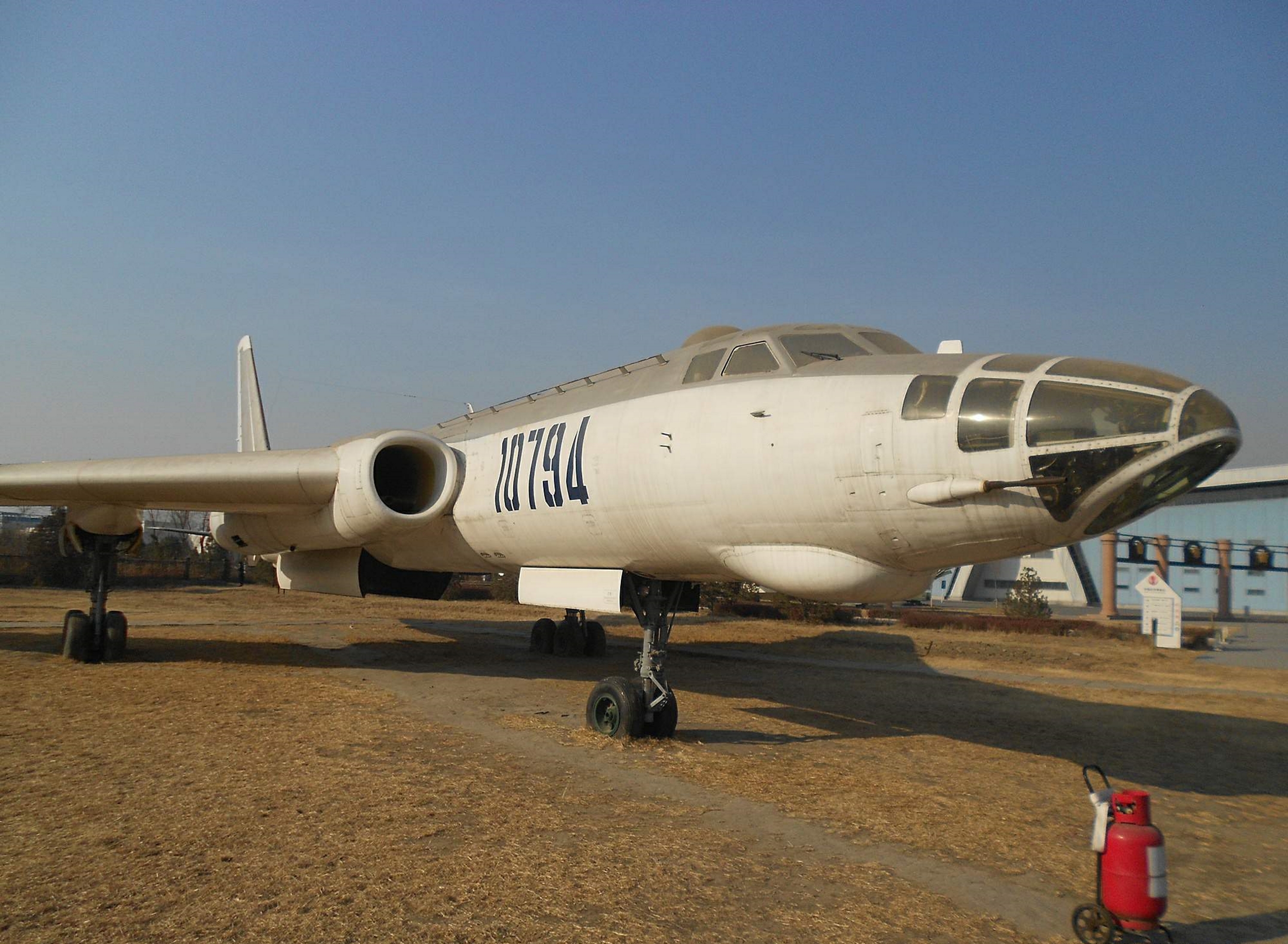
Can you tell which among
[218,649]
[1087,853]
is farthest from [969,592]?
[1087,853]

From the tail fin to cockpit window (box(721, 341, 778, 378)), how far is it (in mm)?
13963

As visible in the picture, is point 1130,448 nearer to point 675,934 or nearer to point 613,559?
point 675,934

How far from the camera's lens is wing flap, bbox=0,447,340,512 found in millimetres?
10773

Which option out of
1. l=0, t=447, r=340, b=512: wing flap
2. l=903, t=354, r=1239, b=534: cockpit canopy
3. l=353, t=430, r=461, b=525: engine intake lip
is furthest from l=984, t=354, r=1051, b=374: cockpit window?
l=0, t=447, r=340, b=512: wing flap

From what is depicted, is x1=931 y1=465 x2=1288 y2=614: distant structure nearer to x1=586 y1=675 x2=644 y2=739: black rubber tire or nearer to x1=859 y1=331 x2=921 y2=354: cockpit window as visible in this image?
x1=586 y1=675 x2=644 y2=739: black rubber tire

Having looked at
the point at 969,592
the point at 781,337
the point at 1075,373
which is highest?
the point at 781,337

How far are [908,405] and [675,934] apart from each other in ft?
11.9

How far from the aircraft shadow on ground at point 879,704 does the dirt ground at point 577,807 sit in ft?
0.28

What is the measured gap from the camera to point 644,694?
8320mm

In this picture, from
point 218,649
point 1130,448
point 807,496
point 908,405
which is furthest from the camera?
point 218,649

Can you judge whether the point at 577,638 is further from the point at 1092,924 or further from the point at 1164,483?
the point at 1092,924

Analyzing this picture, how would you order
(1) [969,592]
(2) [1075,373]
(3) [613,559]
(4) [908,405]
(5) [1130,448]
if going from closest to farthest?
(5) [1130,448] → (2) [1075,373] → (4) [908,405] → (3) [613,559] → (1) [969,592]

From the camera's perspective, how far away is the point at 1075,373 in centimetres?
542

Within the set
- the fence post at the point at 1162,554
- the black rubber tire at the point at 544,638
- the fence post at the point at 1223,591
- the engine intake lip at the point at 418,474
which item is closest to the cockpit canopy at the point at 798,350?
the engine intake lip at the point at 418,474
